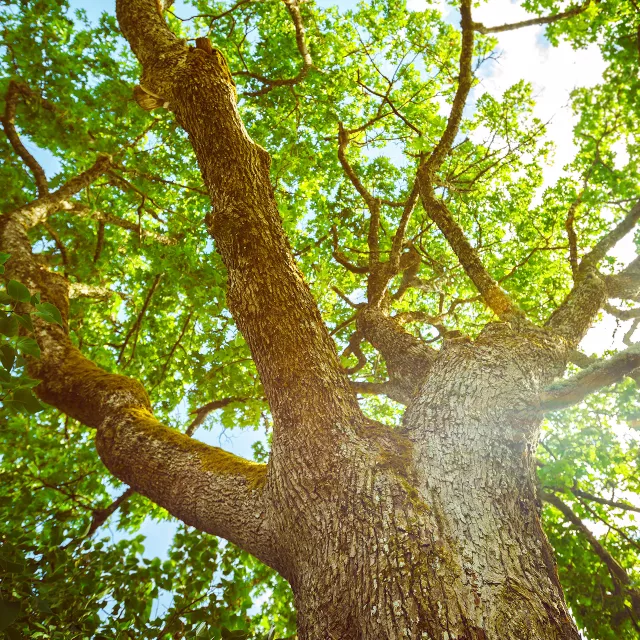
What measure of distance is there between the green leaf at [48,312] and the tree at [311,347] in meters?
0.01

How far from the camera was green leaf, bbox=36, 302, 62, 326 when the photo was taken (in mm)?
1811

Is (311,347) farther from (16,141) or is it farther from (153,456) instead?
(16,141)

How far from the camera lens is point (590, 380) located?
282 centimetres

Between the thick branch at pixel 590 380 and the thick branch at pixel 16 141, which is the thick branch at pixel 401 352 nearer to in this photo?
the thick branch at pixel 590 380

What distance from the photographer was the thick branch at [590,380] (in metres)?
2.75

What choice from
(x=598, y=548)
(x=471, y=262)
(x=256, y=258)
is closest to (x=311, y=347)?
(x=256, y=258)

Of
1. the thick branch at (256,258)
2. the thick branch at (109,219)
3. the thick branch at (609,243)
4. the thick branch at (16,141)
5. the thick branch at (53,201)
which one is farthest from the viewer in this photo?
the thick branch at (109,219)

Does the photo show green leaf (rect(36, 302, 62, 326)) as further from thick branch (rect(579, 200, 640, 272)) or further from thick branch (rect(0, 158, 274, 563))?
thick branch (rect(579, 200, 640, 272))

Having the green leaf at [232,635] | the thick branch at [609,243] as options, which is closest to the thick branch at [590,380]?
the thick branch at [609,243]

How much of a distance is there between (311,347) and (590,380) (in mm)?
2043

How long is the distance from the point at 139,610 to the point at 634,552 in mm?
7473

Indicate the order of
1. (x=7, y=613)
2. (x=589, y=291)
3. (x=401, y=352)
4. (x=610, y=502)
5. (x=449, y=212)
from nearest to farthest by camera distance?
(x=7, y=613) → (x=401, y=352) → (x=589, y=291) → (x=449, y=212) → (x=610, y=502)

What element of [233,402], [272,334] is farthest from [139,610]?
[233,402]

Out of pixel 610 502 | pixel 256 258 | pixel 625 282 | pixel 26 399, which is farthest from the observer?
pixel 610 502
